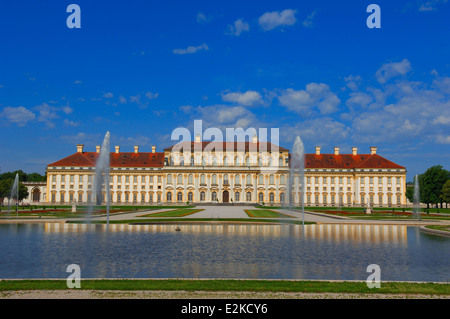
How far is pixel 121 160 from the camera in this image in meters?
87.9

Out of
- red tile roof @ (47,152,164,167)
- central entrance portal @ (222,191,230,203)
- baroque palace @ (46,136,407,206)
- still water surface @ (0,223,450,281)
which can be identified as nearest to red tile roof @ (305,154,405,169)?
baroque palace @ (46,136,407,206)

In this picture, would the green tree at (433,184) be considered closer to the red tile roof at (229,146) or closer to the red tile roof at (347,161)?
the red tile roof at (347,161)

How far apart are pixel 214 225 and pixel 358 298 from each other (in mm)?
20062

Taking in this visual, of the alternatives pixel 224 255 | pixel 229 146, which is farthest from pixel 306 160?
pixel 224 255

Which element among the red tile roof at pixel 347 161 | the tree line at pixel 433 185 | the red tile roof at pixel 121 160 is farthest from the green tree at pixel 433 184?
the red tile roof at pixel 121 160

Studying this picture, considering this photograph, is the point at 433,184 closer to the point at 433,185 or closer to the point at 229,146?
the point at 433,185

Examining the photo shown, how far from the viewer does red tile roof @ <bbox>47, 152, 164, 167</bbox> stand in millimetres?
85438

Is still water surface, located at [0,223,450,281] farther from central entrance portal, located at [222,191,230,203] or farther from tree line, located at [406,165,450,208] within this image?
tree line, located at [406,165,450,208]

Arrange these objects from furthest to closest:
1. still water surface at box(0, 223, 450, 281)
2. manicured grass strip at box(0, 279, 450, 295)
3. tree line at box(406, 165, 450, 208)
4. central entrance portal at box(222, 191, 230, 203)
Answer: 1. central entrance portal at box(222, 191, 230, 203)
2. tree line at box(406, 165, 450, 208)
3. still water surface at box(0, 223, 450, 281)
4. manicured grass strip at box(0, 279, 450, 295)

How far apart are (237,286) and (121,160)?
3220 inches

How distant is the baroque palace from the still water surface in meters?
62.3

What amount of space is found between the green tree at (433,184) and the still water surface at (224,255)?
65.8 metres
